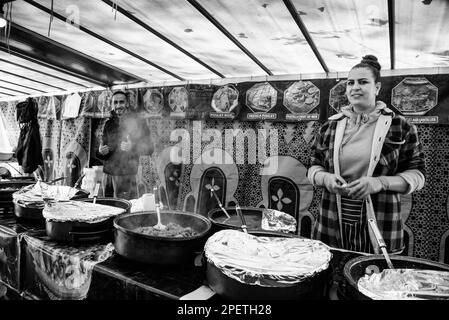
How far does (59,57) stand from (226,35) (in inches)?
97.4

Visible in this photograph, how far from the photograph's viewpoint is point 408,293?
3.18 feet

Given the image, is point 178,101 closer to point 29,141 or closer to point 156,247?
point 29,141

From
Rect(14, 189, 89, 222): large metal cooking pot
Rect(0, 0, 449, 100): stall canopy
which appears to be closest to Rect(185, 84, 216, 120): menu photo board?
Rect(0, 0, 449, 100): stall canopy

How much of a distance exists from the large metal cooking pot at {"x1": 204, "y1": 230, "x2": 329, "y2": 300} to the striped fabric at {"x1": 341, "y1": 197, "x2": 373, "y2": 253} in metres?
1.23

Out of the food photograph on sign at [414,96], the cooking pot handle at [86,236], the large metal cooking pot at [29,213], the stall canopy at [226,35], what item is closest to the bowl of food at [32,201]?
the large metal cooking pot at [29,213]

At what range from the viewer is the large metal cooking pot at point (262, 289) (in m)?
1.05

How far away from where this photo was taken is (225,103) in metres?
4.51

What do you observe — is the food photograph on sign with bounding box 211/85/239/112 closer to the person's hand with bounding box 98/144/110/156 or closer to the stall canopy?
the stall canopy

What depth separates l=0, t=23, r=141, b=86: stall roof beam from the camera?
3.51 metres

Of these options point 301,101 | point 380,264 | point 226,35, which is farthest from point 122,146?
point 380,264

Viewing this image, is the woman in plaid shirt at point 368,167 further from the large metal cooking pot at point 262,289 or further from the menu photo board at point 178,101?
the menu photo board at point 178,101

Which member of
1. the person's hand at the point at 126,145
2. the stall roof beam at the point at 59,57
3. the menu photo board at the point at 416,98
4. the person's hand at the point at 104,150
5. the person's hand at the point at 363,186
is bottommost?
the person's hand at the point at 363,186

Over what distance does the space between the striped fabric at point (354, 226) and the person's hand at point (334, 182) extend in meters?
0.29
